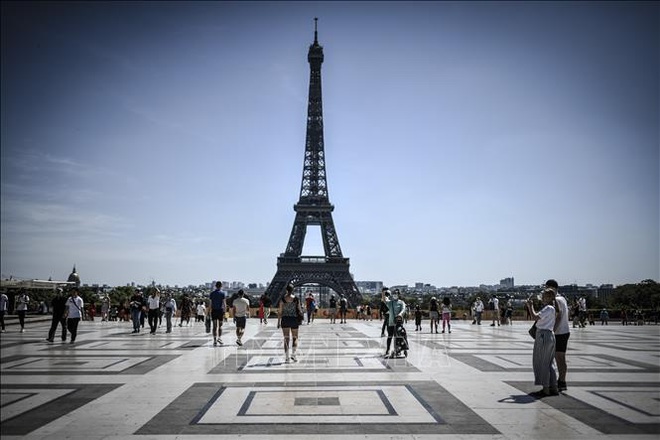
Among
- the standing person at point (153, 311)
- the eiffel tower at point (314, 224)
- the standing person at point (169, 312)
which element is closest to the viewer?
the standing person at point (153, 311)

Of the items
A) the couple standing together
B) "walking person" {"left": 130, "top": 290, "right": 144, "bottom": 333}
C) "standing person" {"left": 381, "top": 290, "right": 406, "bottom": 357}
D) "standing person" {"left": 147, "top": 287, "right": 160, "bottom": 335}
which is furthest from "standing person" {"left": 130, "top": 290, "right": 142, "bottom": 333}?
the couple standing together

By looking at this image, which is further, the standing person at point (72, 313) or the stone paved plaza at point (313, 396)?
the standing person at point (72, 313)

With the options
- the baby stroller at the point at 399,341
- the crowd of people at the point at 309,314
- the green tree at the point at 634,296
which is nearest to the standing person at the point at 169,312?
the crowd of people at the point at 309,314

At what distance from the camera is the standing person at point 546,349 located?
8.02 metres

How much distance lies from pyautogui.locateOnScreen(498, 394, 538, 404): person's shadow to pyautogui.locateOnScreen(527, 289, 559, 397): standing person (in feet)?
0.70

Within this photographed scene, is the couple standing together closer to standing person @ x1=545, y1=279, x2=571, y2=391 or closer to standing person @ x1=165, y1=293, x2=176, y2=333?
standing person @ x1=545, y1=279, x2=571, y2=391

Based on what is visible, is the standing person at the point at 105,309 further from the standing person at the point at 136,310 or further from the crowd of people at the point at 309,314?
the standing person at the point at 136,310

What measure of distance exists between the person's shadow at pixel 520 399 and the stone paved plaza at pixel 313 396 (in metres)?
0.01

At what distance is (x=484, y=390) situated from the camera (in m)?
8.31

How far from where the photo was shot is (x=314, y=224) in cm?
8019

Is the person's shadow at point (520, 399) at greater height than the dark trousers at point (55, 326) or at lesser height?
lesser

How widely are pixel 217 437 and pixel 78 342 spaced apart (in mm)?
11926

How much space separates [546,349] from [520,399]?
44.0 inches

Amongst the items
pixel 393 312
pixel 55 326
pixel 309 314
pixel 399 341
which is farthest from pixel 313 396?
pixel 309 314
